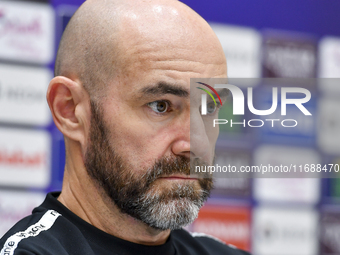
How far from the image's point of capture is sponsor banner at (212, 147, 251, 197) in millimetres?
2271

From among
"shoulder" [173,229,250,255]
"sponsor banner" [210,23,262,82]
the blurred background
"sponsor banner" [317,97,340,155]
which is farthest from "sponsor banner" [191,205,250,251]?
"shoulder" [173,229,250,255]

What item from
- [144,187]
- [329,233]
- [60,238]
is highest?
[144,187]

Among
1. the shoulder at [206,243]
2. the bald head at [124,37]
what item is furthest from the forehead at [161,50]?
the shoulder at [206,243]

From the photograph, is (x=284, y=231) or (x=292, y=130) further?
(x=292, y=130)

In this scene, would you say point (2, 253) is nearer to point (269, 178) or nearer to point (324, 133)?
point (269, 178)

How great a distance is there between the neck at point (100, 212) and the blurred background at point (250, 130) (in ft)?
3.00

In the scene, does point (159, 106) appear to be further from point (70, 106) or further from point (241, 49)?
point (241, 49)

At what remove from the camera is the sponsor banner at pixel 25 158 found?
1.89m

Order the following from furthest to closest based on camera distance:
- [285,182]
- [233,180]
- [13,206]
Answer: [285,182] → [233,180] → [13,206]

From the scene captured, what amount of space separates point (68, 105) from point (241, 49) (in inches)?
58.4

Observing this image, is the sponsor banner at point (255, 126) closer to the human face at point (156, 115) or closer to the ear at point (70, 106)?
the human face at point (156, 115)

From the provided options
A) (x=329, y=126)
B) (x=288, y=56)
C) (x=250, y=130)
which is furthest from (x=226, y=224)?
(x=288, y=56)

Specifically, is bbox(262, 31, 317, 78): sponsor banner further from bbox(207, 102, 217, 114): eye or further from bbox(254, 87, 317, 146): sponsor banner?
bbox(207, 102, 217, 114): eye

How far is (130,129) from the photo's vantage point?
3.28 feet
